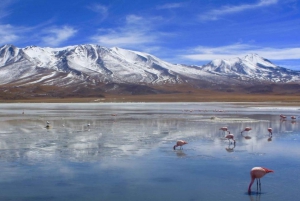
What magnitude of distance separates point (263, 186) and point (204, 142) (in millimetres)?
8203

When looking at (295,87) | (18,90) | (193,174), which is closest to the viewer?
(193,174)

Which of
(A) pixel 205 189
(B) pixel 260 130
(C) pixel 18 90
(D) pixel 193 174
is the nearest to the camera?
(A) pixel 205 189

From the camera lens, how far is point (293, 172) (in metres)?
12.9

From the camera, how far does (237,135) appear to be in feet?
74.7

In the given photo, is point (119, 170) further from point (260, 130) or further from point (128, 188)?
point (260, 130)

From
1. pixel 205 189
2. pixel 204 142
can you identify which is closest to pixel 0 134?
pixel 204 142

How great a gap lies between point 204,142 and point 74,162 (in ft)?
24.7

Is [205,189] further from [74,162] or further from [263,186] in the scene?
[74,162]

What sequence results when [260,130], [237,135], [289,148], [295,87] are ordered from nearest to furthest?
[289,148] → [237,135] → [260,130] → [295,87]

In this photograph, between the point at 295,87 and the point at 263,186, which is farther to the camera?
the point at 295,87

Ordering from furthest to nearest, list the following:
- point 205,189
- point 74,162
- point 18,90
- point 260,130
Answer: point 18,90
point 260,130
point 74,162
point 205,189

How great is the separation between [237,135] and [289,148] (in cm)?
533

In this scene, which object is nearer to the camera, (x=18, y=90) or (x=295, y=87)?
(x=18, y=90)

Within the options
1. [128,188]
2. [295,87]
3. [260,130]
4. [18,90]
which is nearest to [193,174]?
[128,188]
